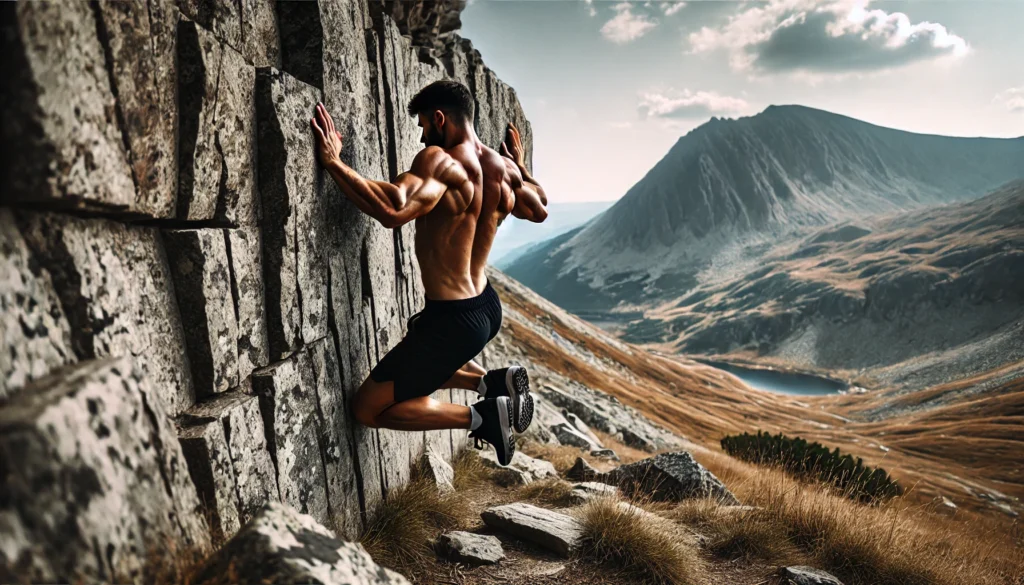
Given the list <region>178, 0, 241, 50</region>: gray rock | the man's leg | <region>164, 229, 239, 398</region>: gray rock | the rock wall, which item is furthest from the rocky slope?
<region>178, 0, 241, 50</region>: gray rock

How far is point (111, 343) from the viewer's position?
292 cm

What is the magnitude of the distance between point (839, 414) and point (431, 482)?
9099 centimetres

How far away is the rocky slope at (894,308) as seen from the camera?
11262 centimetres

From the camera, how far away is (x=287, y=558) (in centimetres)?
250

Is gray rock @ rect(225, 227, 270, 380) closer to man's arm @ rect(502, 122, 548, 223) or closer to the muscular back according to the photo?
the muscular back

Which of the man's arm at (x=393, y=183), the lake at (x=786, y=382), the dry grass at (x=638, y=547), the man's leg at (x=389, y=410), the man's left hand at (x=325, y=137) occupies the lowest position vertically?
the lake at (x=786, y=382)

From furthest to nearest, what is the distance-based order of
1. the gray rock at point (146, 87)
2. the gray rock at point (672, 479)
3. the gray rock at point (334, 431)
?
the gray rock at point (672, 479), the gray rock at point (334, 431), the gray rock at point (146, 87)

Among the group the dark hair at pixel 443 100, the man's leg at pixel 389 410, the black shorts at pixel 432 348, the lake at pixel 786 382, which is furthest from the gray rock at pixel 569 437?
the lake at pixel 786 382

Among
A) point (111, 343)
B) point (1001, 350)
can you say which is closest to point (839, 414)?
point (1001, 350)

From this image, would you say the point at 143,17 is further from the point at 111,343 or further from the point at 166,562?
the point at 166,562

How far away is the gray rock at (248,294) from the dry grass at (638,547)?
12.2 feet

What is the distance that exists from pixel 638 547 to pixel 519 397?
1919 millimetres

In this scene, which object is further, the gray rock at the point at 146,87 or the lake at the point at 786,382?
the lake at the point at 786,382

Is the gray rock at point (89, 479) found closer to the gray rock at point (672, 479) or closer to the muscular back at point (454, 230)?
the muscular back at point (454, 230)
